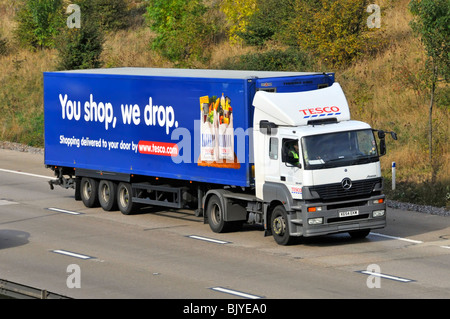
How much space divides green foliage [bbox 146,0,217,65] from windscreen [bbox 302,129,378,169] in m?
25.7

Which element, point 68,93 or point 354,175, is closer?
point 354,175

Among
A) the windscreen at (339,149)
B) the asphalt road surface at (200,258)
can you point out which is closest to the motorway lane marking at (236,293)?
the asphalt road surface at (200,258)

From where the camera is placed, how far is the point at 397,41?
40469 millimetres

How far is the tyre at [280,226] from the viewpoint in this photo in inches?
782

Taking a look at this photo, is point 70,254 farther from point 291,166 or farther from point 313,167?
point 313,167

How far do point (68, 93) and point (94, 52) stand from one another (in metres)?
18.4

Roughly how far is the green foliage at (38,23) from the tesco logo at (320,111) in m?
36.1

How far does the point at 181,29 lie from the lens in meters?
47.2

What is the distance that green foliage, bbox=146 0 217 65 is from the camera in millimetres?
46219

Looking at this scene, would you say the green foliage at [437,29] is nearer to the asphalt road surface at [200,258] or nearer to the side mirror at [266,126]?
the asphalt road surface at [200,258]

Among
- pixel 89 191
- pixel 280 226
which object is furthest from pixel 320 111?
pixel 89 191

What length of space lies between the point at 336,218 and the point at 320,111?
91.6 inches
